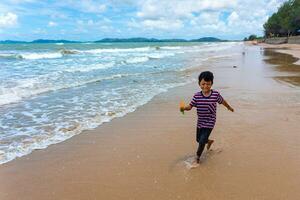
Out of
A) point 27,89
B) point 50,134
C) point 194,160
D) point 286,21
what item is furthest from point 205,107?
point 286,21

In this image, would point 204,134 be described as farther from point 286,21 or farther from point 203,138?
point 286,21

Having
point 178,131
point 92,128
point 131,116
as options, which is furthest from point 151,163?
point 131,116

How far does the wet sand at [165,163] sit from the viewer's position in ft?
13.4

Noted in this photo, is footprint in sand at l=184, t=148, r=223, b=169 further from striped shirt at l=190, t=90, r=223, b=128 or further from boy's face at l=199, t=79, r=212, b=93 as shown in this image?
boy's face at l=199, t=79, r=212, b=93

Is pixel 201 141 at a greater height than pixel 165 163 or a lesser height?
greater

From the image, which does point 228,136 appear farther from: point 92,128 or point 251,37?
point 251,37

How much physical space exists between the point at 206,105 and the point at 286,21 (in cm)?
9433

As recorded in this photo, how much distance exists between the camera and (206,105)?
15.9 feet

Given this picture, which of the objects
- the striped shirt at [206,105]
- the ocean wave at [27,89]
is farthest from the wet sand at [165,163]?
the ocean wave at [27,89]

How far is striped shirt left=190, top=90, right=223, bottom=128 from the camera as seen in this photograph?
485cm

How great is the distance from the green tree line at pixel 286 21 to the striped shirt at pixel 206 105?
8500cm

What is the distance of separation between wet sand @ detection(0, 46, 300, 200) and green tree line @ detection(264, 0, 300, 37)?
83.2m

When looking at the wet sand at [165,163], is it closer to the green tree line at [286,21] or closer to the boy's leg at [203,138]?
the boy's leg at [203,138]

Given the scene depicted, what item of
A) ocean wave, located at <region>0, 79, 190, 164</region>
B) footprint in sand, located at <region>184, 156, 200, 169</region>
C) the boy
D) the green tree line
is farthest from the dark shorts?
the green tree line
